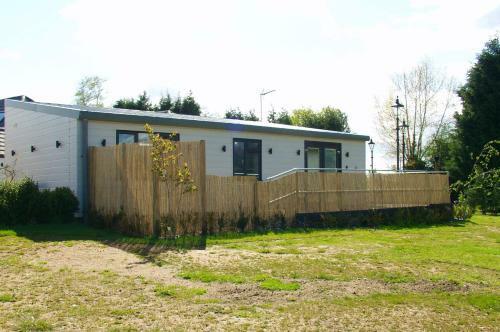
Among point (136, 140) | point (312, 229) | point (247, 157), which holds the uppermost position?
point (136, 140)


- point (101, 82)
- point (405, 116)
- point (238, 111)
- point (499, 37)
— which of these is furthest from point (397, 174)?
point (101, 82)

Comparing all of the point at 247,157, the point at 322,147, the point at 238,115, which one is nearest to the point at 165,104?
the point at 238,115

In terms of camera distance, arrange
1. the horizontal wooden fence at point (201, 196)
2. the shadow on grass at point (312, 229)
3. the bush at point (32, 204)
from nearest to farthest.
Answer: the horizontal wooden fence at point (201, 196)
the shadow on grass at point (312, 229)
the bush at point (32, 204)

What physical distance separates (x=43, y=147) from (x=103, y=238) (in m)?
6.11

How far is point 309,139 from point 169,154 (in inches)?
382

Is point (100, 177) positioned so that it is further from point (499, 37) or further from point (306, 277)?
point (499, 37)

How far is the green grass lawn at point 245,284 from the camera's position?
523 cm

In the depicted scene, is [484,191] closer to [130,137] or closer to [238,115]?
[130,137]

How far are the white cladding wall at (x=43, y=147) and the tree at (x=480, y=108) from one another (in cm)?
2046

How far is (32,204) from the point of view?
500 inches

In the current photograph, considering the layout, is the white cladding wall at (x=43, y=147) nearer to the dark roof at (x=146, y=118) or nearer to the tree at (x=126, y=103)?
the dark roof at (x=146, y=118)

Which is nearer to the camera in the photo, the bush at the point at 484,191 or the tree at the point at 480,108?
the bush at the point at 484,191

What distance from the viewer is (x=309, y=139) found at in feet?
65.5

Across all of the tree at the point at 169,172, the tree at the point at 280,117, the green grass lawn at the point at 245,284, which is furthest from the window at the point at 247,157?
the tree at the point at 280,117
